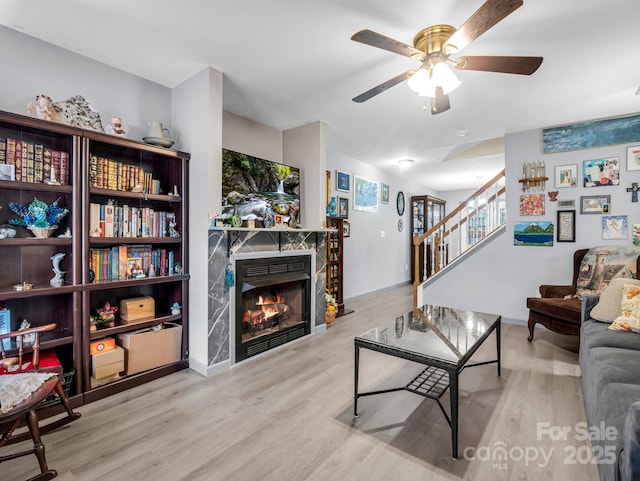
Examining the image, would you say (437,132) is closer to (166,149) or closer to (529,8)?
(529,8)

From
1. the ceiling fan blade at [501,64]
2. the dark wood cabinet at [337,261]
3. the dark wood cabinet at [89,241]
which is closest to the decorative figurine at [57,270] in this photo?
the dark wood cabinet at [89,241]

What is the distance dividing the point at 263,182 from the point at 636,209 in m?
4.13

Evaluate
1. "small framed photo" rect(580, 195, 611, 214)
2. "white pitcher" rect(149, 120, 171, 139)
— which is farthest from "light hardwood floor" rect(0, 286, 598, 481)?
"white pitcher" rect(149, 120, 171, 139)

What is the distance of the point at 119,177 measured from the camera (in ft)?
8.18

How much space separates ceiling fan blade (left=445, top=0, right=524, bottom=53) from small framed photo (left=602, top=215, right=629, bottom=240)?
10.5 ft

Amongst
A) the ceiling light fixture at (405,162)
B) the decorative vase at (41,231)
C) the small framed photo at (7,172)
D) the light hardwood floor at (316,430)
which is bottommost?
the light hardwood floor at (316,430)

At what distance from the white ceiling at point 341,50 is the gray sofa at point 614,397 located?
2046 millimetres

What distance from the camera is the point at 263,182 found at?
3.42 metres

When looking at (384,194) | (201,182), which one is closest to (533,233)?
(384,194)

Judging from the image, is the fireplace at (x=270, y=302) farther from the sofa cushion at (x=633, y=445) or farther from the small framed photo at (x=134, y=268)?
the sofa cushion at (x=633, y=445)

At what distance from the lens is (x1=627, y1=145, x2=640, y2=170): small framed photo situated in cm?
348

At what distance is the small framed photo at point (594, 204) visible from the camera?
363 cm

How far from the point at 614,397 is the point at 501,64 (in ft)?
6.04

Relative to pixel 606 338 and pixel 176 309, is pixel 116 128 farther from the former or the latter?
pixel 606 338
